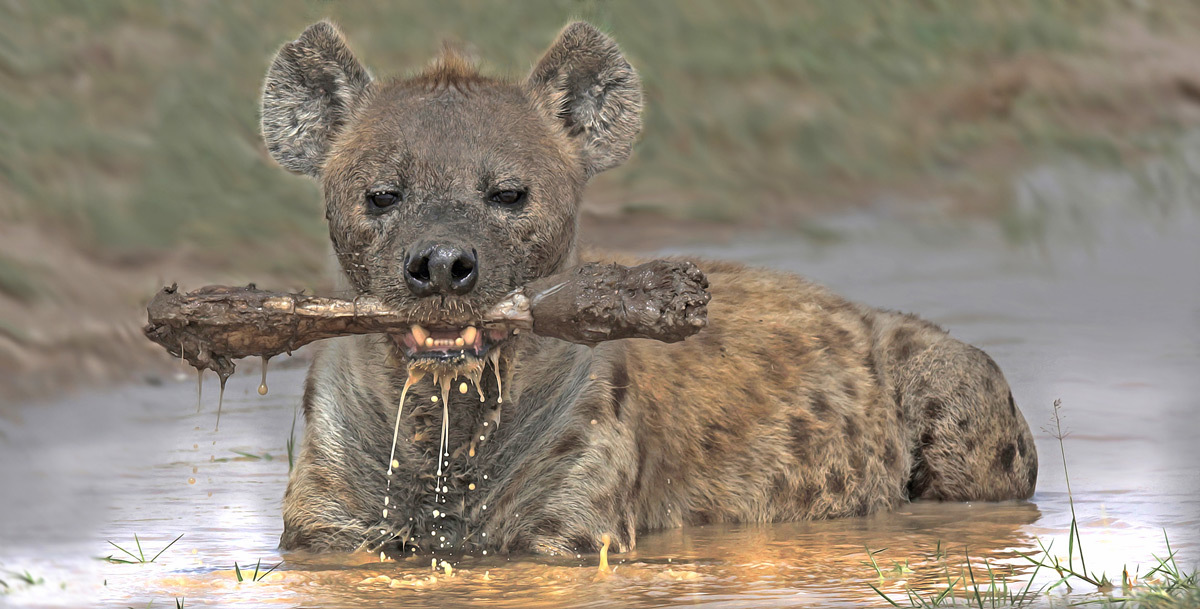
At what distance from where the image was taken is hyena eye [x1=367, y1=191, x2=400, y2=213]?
18.7ft

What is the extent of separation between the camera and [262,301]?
554 centimetres

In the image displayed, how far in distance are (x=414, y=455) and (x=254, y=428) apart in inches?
113

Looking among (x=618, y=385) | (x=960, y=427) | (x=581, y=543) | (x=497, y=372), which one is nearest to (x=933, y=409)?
(x=960, y=427)

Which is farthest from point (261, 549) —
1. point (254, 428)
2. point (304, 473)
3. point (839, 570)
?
point (254, 428)

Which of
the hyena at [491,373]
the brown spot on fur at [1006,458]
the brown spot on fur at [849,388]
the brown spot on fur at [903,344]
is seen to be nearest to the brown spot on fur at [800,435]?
the hyena at [491,373]

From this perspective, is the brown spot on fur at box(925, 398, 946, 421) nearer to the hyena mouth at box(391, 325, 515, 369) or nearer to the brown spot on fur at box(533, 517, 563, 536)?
the brown spot on fur at box(533, 517, 563, 536)

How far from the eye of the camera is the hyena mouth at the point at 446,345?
5551 millimetres

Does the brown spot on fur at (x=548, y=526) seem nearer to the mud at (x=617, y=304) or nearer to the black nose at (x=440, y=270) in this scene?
the mud at (x=617, y=304)

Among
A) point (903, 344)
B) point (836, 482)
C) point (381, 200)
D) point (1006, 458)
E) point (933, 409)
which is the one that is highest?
point (381, 200)

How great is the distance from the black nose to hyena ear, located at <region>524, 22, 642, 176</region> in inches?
45.7

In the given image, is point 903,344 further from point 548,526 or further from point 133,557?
point 133,557

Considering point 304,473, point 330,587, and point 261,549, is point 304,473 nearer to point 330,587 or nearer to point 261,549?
point 261,549

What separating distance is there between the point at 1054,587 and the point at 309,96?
3107 mm

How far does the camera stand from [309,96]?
249 inches
